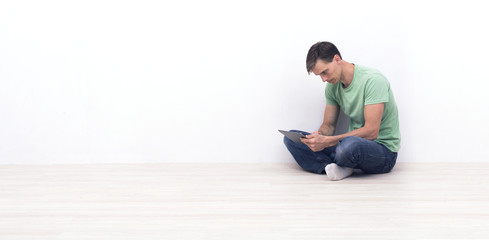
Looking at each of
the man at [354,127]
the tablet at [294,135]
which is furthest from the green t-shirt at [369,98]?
the tablet at [294,135]

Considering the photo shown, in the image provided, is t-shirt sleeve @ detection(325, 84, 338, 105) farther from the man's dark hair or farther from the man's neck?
the man's dark hair

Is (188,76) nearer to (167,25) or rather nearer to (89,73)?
(167,25)

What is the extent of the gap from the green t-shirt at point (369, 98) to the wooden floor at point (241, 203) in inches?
9.4

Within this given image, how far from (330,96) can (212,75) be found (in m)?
0.79

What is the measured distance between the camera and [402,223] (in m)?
1.78

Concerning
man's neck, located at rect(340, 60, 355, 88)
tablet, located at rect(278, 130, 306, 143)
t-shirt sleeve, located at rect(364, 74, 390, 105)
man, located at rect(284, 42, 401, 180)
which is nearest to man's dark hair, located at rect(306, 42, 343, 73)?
man, located at rect(284, 42, 401, 180)

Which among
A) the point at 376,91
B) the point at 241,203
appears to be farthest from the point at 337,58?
the point at 241,203

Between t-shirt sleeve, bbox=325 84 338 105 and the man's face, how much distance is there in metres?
0.18

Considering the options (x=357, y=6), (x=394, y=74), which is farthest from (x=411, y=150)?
(x=357, y=6)

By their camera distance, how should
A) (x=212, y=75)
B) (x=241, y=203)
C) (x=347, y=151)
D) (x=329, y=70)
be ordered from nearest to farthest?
(x=241, y=203), (x=347, y=151), (x=329, y=70), (x=212, y=75)

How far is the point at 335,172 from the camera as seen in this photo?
2648 mm

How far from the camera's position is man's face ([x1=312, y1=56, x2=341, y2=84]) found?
270cm

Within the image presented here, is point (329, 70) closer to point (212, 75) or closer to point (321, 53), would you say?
point (321, 53)

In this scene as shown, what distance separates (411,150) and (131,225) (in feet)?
6.89
